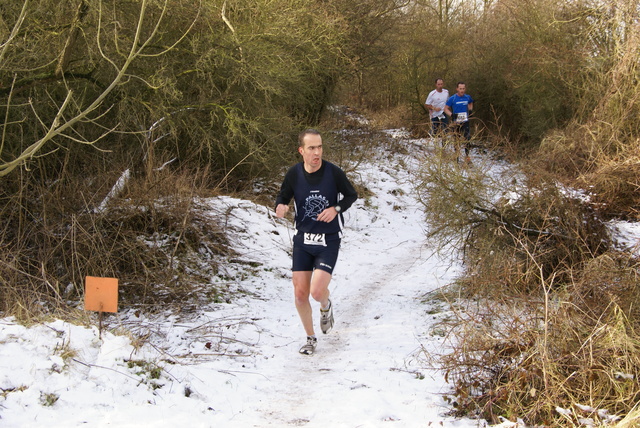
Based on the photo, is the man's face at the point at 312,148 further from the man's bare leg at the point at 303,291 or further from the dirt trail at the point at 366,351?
the dirt trail at the point at 366,351

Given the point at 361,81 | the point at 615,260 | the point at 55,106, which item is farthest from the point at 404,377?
the point at 361,81

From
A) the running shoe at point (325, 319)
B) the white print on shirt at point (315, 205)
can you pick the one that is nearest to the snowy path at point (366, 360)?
the running shoe at point (325, 319)

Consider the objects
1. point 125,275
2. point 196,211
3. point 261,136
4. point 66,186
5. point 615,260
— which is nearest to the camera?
point 615,260

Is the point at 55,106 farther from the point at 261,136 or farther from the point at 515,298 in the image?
the point at 515,298

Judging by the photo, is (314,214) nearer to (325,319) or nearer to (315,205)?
(315,205)

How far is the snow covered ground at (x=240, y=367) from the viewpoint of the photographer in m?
3.74

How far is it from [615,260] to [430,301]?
7.23ft

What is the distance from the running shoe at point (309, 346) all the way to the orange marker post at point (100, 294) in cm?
169

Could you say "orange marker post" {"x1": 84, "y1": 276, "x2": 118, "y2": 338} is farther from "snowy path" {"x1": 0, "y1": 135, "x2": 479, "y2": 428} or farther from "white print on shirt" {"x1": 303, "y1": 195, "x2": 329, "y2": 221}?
"white print on shirt" {"x1": 303, "y1": 195, "x2": 329, "y2": 221}

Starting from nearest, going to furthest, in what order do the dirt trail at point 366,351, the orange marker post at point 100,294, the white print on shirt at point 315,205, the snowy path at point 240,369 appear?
1. the snowy path at point 240,369
2. the dirt trail at point 366,351
3. the orange marker post at point 100,294
4. the white print on shirt at point 315,205

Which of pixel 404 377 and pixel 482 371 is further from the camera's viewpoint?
pixel 404 377

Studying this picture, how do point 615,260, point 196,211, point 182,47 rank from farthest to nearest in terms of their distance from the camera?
1. point 182,47
2. point 196,211
3. point 615,260

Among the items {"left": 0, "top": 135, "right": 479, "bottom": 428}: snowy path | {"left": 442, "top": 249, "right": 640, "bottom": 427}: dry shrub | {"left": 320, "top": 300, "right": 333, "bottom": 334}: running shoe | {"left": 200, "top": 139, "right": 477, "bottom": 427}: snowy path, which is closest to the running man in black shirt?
{"left": 320, "top": 300, "right": 333, "bottom": 334}: running shoe

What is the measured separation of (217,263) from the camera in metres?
7.38
